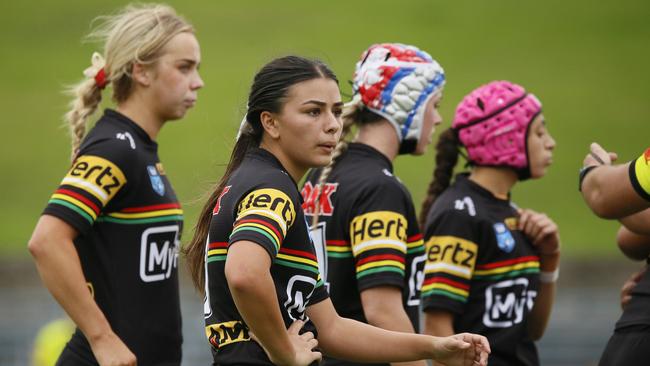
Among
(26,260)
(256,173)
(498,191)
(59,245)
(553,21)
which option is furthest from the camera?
(553,21)

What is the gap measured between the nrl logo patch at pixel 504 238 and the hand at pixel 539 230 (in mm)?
132

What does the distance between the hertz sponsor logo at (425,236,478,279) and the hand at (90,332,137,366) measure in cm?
163

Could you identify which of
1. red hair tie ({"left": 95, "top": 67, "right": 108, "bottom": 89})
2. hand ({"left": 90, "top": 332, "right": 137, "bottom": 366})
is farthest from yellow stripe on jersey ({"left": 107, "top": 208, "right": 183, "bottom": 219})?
red hair tie ({"left": 95, "top": 67, "right": 108, "bottom": 89})

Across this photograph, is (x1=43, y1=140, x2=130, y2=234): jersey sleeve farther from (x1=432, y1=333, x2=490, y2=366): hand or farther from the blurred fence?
the blurred fence

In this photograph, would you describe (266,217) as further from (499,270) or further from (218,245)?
(499,270)

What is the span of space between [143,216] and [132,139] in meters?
0.38

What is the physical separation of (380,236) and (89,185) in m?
1.35

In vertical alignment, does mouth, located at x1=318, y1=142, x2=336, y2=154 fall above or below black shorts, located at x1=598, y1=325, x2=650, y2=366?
above

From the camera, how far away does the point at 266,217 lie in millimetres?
4051

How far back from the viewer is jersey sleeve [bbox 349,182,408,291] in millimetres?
5129

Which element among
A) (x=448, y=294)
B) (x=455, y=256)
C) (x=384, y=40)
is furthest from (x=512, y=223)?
(x=384, y=40)

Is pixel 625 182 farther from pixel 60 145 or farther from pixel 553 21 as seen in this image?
pixel 553 21

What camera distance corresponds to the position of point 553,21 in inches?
1196

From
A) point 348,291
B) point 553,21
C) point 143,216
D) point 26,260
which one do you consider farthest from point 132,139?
point 553,21
